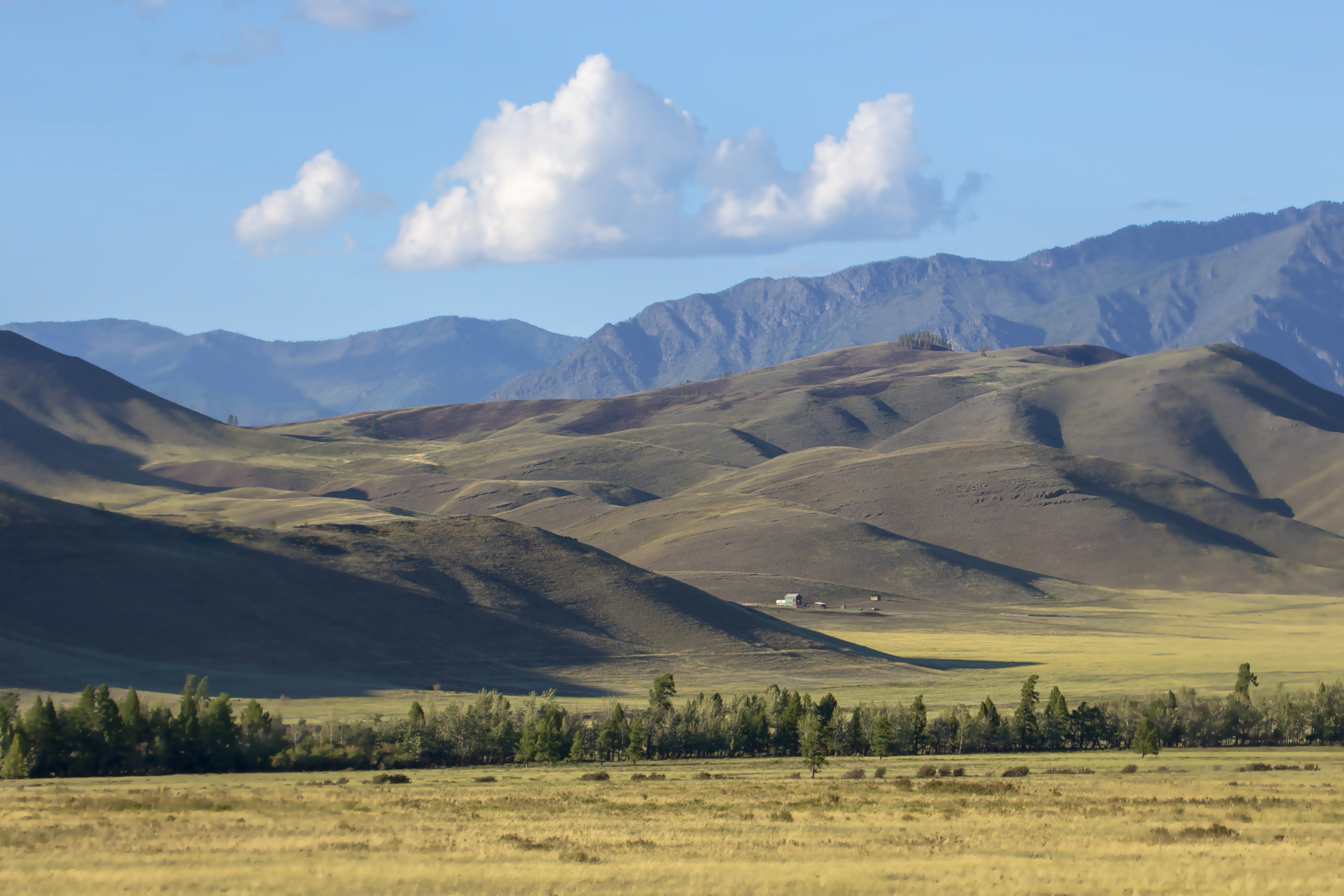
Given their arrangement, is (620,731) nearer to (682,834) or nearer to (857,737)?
(857,737)

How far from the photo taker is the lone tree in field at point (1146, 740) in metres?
80.1

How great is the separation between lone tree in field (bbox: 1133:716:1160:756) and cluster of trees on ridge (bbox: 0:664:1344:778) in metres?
0.10

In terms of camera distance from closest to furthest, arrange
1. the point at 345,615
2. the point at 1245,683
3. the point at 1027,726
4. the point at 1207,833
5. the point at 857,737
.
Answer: the point at 1207,833 → the point at 857,737 → the point at 1027,726 → the point at 1245,683 → the point at 345,615

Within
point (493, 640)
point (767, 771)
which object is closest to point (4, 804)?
point (767, 771)

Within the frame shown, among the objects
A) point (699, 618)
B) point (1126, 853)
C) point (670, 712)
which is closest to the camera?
point (1126, 853)

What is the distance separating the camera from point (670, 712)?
83938 millimetres

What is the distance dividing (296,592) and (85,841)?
98352 mm

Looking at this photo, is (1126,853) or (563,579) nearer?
(1126,853)

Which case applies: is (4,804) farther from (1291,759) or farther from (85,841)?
(1291,759)

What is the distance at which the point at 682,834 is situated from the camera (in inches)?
1658

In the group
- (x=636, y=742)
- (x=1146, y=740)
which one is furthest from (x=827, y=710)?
(x=1146, y=740)

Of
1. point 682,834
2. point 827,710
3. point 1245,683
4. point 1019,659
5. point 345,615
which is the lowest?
point 1019,659

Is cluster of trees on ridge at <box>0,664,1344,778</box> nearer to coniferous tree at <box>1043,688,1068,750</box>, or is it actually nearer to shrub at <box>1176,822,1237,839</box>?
coniferous tree at <box>1043,688,1068,750</box>

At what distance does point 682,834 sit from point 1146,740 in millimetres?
48096
